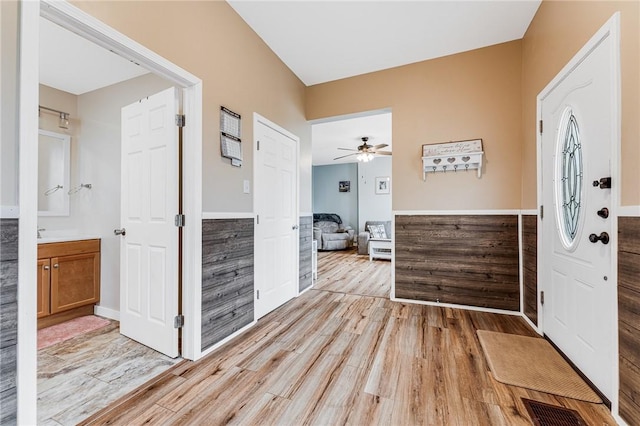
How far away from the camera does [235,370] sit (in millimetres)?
1771

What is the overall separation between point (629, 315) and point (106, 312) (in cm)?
402

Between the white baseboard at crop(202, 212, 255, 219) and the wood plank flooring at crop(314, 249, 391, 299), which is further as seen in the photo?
the wood plank flooring at crop(314, 249, 391, 299)

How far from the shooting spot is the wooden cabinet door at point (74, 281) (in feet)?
8.15

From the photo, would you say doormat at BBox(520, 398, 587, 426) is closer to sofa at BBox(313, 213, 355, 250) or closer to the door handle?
the door handle

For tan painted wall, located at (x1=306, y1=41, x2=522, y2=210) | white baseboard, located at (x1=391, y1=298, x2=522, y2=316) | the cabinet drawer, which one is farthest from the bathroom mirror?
white baseboard, located at (x1=391, y1=298, x2=522, y2=316)

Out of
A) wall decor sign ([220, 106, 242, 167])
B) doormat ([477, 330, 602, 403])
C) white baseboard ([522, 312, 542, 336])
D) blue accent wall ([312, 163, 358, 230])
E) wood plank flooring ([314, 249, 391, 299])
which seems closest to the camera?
doormat ([477, 330, 602, 403])

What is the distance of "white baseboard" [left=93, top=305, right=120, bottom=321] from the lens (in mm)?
2697

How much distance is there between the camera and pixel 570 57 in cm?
180

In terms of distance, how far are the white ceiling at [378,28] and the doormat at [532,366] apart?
280 cm

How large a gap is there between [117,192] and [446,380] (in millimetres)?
3283

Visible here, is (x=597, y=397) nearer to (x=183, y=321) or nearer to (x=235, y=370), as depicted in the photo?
(x=235, y=370)

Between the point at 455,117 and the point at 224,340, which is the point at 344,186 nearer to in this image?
the point at 455,117

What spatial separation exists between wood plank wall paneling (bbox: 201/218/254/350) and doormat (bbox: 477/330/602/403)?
195 cm

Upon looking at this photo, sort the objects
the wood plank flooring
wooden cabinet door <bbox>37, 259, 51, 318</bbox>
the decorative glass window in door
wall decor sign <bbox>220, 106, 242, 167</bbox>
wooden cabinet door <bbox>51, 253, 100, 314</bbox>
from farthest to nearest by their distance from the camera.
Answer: the wood plank flooring < wooden cabinet door <bbox>51, 253, 100, 314</bbox> < wooden cabinet door <bbox>37, 259, 51, 318</bbox> < wall decor sign <bbox>220, 106, 242, 167</bbox> < the decorative glass window in door
